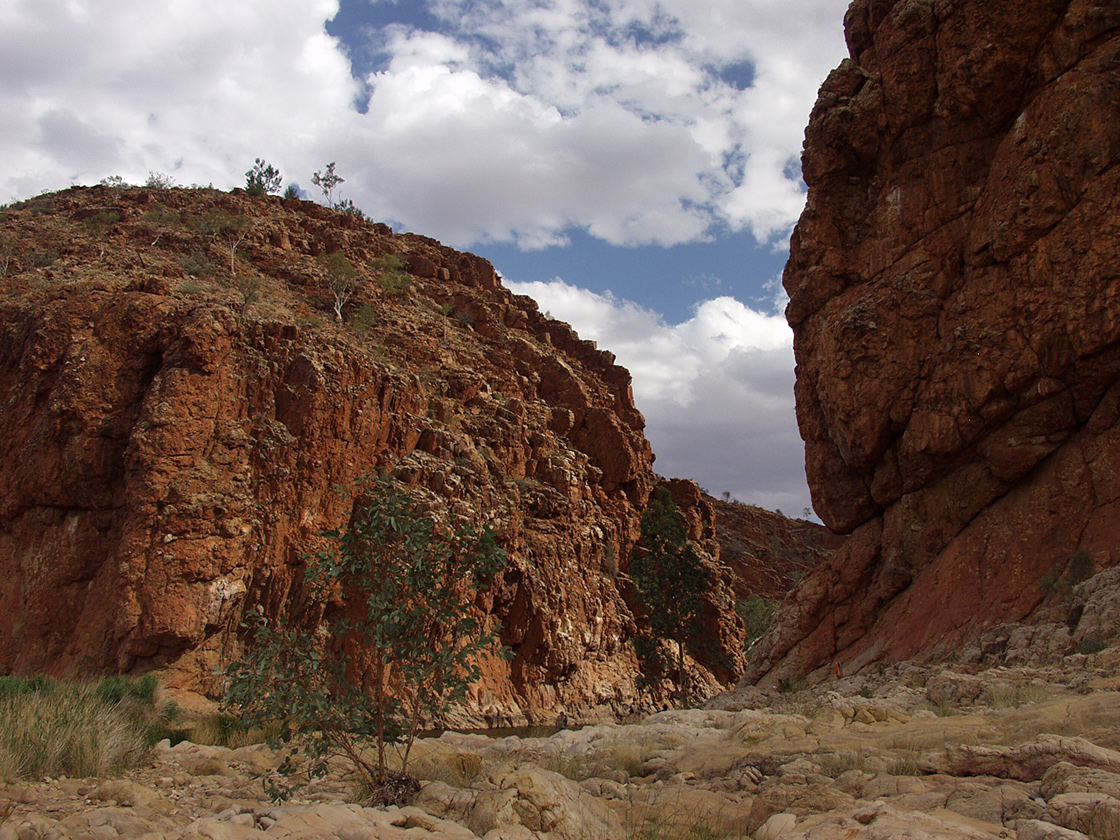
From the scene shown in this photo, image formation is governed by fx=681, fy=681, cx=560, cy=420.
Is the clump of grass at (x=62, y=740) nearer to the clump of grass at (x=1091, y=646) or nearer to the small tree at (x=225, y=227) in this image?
the clump of grass at (x=1091, y=646)

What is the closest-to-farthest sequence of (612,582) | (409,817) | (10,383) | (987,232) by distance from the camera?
(409,817) → (987,232) → (10,383) → (612,582)

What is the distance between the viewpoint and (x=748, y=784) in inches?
305

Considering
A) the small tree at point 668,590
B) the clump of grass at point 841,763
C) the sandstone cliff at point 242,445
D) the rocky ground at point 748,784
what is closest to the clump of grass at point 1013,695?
the rocky ground at point 748,784

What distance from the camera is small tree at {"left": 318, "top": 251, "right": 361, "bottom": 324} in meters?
43.2

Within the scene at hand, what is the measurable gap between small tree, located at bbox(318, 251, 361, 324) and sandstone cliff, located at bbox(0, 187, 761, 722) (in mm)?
707

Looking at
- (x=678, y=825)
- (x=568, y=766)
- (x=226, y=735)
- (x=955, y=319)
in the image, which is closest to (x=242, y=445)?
(x=226, y=735)

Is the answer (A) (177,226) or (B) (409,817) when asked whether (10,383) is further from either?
(B) (409,817)

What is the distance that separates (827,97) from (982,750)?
68.1ft

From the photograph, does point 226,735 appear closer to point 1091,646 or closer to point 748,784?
point 748,784

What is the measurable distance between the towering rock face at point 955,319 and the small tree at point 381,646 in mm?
12091

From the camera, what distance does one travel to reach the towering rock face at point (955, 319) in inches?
587

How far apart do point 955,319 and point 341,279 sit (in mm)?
36629

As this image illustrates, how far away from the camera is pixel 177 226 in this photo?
43.8 m

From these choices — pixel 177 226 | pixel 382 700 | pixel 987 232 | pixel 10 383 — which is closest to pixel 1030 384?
pixel 987 232
